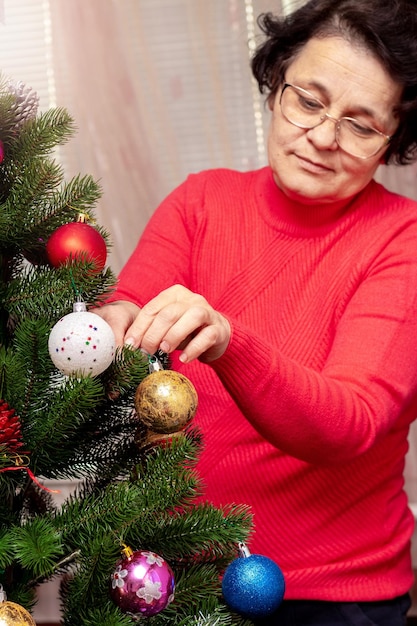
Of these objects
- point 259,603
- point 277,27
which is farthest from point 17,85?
point 277,27

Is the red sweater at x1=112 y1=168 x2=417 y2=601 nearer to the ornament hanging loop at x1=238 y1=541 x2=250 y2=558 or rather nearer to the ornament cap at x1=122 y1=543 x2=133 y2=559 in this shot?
the ornament hanging loop at x1=238 y1=541 x2=250 y2=558

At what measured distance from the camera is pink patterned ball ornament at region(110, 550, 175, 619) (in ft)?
2.50

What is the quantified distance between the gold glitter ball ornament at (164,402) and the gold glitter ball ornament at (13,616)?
0.20m

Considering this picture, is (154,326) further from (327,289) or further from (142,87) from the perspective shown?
(142,87)

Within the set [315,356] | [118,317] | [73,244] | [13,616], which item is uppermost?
[73,244]

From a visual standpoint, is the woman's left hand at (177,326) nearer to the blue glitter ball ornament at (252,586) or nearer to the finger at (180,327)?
the finger at (180,327)

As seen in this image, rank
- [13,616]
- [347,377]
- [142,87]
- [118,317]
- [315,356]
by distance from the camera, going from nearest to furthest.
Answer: [13,616], [118,317], [347,377], [315,356], [142,87]

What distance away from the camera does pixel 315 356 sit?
1229mm

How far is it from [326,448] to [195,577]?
0.87 feet

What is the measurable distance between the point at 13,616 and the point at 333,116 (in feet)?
2.75

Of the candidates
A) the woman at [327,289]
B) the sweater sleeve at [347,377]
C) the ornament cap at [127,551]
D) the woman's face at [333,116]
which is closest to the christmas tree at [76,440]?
the ornament cap at [127,551]

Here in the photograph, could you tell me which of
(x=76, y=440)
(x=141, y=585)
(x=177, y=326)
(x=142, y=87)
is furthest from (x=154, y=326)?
(x=142, y=87)

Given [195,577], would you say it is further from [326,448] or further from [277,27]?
[277,27]

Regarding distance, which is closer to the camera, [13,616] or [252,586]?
[13,616]
